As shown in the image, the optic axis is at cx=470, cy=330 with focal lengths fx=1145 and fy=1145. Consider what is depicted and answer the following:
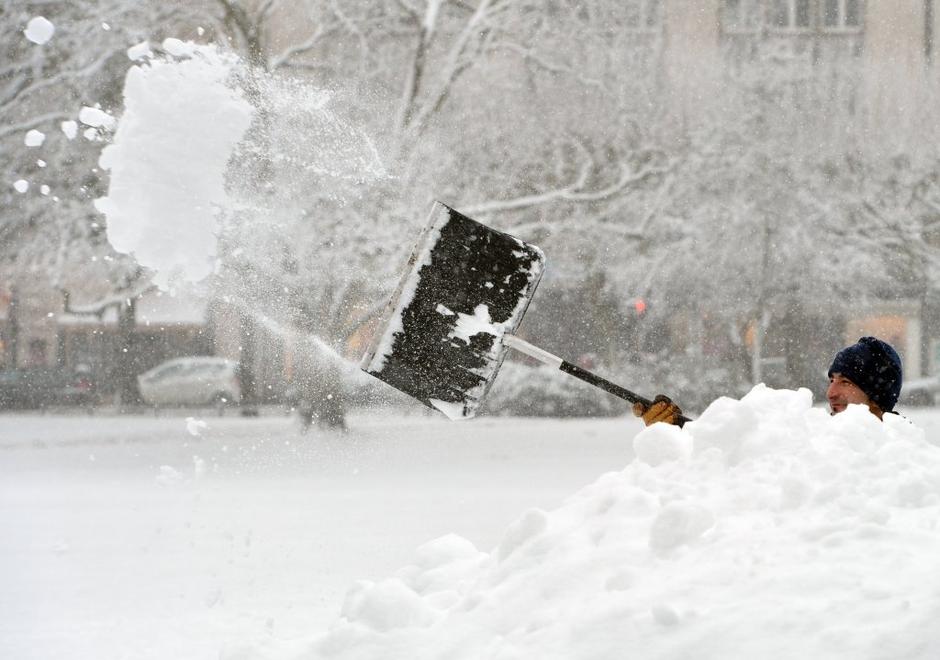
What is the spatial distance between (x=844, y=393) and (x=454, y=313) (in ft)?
4.67

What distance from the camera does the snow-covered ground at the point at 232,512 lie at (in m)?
4.98

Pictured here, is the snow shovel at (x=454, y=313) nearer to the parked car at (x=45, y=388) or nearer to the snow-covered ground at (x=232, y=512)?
the snow-covered ground at (x=232, y=512)

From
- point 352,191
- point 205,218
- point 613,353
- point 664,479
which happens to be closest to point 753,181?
point 613,353

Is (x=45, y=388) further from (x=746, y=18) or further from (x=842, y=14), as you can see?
(x=842, y=14)

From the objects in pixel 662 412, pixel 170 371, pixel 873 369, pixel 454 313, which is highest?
pixel 454 313

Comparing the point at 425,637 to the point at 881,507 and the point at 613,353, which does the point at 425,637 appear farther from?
the point at 613,353

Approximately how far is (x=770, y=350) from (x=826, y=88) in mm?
6601

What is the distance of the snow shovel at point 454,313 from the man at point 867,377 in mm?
630

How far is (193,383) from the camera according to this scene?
65.2 ft

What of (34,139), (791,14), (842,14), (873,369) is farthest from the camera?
(842,14)

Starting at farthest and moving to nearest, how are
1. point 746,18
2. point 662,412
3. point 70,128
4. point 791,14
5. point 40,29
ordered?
point 791,14, point 746,18, point 70,128, point 40,29, point 662,412

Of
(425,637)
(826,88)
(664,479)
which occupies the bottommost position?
(425,637)

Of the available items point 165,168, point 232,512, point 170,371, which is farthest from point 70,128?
point 170,371

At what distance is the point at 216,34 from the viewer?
15.2 meters
